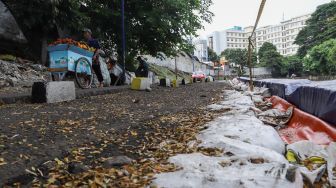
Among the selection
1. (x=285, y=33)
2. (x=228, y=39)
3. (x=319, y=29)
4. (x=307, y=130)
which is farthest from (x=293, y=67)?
(x=285, y=33)

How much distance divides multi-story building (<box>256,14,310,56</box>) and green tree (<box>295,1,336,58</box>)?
4757 cm

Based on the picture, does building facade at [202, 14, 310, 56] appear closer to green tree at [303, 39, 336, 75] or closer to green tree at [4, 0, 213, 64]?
green tree at [303, 39, 336, 75]

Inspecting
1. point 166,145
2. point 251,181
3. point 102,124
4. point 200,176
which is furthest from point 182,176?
point 102,124

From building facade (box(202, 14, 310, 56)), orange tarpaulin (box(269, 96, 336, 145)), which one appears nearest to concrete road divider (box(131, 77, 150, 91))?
orange tarpaulin (box(269, 96, 336, 145))

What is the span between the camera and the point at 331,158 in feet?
6.66

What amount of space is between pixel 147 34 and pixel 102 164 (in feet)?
36.4

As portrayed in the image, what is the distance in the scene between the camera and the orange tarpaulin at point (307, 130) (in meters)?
2.80

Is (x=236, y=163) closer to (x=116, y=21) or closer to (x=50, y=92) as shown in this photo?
(x=50, y=92)

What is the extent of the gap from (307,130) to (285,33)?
12482 cm

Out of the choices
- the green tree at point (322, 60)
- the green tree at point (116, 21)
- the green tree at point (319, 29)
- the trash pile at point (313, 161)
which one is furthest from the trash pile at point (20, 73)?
the green tree at point (319, 29)

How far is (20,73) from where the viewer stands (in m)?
8.73

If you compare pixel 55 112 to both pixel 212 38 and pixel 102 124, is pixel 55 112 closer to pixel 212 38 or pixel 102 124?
pixel 102 124

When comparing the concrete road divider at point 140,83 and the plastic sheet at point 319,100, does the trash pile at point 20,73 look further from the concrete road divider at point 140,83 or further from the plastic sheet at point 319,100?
the plastic sheet at point 319,100

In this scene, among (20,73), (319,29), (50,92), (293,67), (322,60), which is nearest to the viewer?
(50,92)
